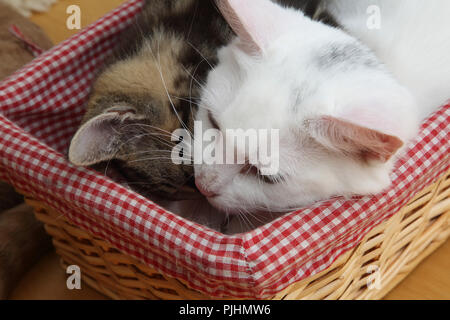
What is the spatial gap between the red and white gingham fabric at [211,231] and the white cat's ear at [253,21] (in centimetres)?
22

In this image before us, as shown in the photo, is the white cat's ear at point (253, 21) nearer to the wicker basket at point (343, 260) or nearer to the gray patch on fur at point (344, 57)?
the gray patch on fur at point (344, 57)

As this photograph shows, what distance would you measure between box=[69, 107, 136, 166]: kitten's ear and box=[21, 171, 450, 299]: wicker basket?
129mm

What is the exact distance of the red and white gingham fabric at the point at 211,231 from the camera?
50 cm

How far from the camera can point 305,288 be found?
0.64 meters

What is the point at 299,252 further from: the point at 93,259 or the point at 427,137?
the point at 93,259

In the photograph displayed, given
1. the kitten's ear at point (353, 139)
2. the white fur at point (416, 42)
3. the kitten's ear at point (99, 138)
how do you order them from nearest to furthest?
the kitten's ear at point (353, 139) → the kitten's ear at point (99, 138) → the white fur at point (416, 42)

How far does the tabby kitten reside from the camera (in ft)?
2.17

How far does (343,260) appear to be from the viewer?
0.65 meters

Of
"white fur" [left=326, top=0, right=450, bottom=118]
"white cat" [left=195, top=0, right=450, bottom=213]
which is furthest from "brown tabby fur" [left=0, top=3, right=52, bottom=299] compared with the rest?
"white fur" [left=326, top=0, right=450, bottom=118]

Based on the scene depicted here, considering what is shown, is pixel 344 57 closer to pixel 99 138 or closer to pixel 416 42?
pixel 416 42

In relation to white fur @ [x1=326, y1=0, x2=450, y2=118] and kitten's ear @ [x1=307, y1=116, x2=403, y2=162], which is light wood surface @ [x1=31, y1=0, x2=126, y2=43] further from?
kitten's ear @ [x1=307, y1=116, x2=403, y2=162]

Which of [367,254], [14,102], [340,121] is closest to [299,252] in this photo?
[340,121]

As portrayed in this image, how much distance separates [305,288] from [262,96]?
26 cm

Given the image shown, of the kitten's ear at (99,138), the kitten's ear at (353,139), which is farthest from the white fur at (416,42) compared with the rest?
the kitten's ear at (99,138)
